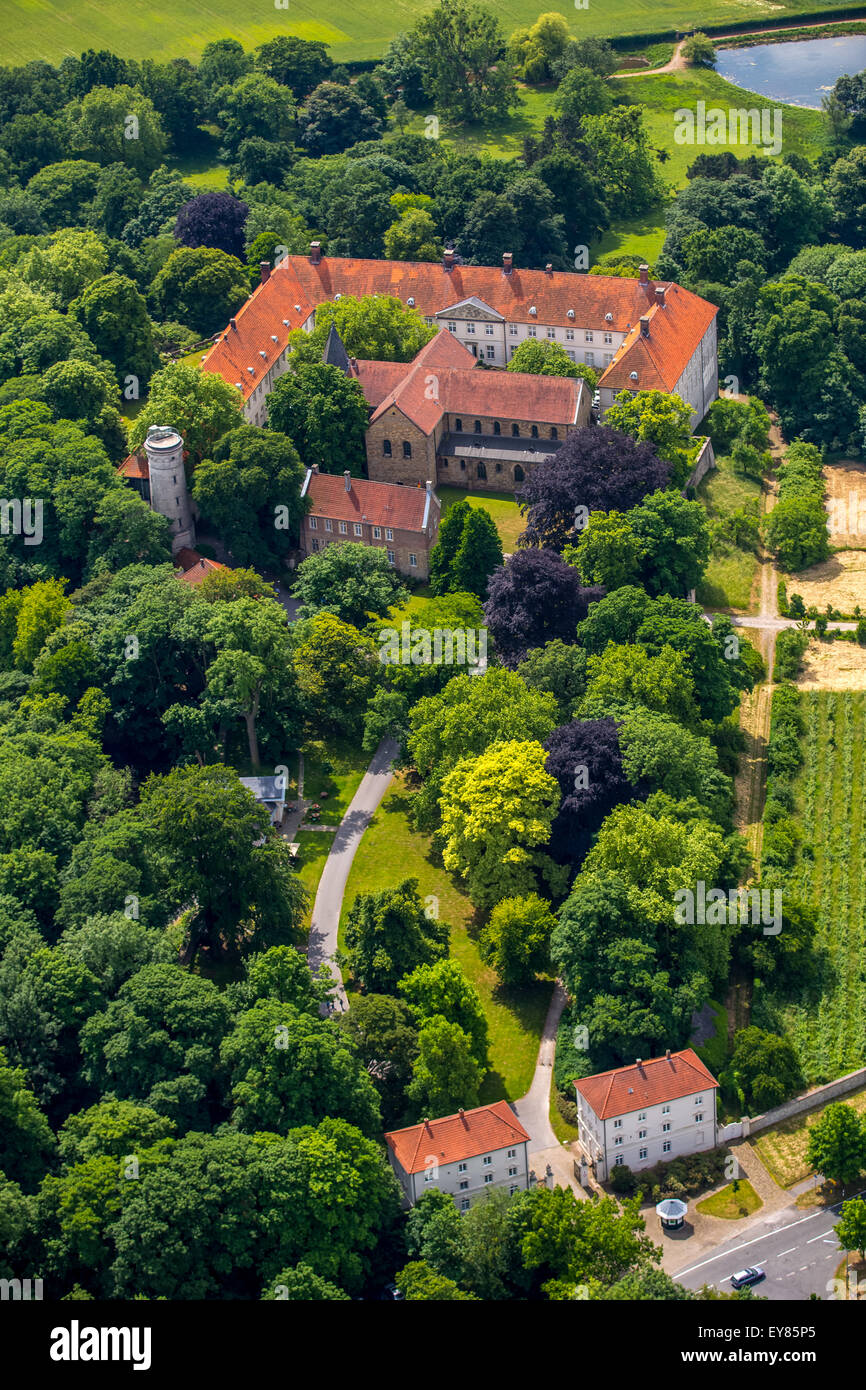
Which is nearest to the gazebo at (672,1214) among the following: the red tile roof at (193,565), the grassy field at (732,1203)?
the grassy field at (732,1203)

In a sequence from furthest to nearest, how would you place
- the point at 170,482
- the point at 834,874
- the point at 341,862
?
the point at 170,482 → the point at 834,874 → the point at 341,862

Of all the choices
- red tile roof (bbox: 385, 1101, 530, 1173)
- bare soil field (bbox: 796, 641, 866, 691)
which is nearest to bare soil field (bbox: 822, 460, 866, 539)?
bare soil field (bbox: 796, 641, 866, 691)

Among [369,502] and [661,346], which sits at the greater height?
[661,346]

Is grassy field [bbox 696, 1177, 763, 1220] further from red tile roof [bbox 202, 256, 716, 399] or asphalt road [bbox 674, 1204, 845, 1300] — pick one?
red tile roof [bbox 202, 256, 716, 399]

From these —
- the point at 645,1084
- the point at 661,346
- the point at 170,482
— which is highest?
the point at 661,346

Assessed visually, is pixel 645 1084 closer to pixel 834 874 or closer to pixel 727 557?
pixel 834 874

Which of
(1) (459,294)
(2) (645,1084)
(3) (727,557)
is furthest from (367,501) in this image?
(2) (645,1084)
